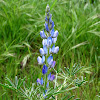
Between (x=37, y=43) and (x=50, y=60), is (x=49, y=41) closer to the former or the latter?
(x=50, y=60)

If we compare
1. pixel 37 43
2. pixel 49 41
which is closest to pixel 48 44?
pixel 49 41

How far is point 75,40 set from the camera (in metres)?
2.69

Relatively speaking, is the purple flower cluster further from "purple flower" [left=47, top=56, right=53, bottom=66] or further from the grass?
the grass

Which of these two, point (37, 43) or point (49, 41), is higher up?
point (49, 41)

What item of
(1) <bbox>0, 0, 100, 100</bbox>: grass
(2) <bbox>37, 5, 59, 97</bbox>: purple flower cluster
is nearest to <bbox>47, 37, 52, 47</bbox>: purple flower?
(2) <bbox>37, 5, 59, 97</bbox>: purple flower cluster

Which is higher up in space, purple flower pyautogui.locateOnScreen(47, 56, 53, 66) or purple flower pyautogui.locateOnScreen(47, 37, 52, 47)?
purple flower pyautogui.locateOnScreen(47, 37, 52, 47)

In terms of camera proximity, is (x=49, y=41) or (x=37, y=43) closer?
(x=49, y=41)

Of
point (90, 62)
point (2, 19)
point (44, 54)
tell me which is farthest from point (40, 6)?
point (44, 54)

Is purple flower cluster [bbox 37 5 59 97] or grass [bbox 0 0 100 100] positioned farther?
grass [bbox 0 0 100 100]

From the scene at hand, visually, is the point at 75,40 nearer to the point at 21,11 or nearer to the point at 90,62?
the point at 90,62

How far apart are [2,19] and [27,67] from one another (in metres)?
0.92

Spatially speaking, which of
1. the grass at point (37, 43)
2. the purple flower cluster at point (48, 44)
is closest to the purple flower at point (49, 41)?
the purple flower cluster at point (48, 44)

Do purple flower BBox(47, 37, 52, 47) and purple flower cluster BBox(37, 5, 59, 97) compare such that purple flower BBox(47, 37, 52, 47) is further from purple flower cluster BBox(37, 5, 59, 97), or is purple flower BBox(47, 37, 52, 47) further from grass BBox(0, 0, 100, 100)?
grass BBox(0, 0, 100, 100)

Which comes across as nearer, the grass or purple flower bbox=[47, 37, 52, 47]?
purple flower bbox=[47, 37, 52, 47]
